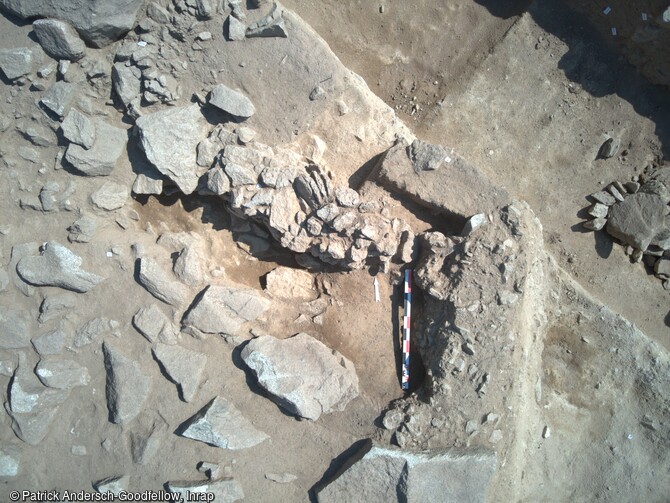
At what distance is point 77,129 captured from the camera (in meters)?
3.01

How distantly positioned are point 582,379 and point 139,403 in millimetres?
3325

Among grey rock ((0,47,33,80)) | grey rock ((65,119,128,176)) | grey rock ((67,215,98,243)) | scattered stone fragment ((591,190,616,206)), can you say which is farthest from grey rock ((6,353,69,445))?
scattered stone fragment ((591,190,616,206))

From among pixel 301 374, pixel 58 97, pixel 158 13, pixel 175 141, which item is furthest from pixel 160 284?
pixel 158 13

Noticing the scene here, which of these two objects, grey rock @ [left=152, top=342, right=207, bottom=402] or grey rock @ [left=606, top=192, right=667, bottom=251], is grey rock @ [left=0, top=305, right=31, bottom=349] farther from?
grey rock @ [left=606, top=192, right=667, bottom=251]

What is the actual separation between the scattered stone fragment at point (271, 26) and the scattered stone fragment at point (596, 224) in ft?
9.37

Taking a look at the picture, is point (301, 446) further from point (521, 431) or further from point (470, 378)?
point (521, 431)

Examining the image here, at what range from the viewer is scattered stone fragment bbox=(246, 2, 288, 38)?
2.97 metres

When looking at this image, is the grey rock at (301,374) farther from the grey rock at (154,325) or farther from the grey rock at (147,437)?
the grey rock at (147,437)

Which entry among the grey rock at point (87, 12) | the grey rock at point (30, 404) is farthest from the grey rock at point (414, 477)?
the grey rock at point (87, 12)

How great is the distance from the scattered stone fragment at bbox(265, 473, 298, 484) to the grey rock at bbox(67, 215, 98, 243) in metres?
2.07

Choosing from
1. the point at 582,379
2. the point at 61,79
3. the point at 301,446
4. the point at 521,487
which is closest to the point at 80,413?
the point at 301,446

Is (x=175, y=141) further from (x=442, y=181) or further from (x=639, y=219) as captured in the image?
(x=639, y=219)

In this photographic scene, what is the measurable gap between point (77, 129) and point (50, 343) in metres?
1.49

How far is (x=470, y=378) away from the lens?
9.45 feet
